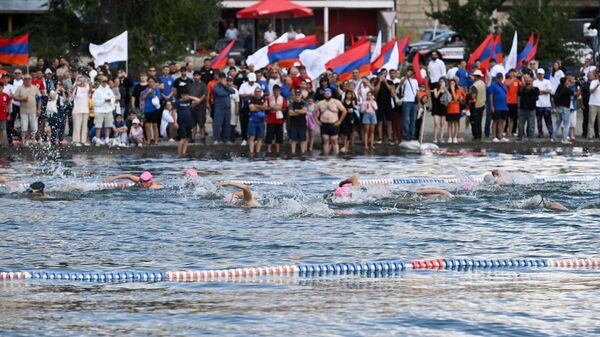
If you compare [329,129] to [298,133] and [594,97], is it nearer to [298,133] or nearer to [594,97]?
[298,133]

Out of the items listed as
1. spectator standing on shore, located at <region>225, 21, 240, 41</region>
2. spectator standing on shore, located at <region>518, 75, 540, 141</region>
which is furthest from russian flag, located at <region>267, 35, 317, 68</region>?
spectator standing on shore, located at <region>225, 21, 240, 41</region>

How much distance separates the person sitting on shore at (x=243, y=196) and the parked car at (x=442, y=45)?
98.8 feet

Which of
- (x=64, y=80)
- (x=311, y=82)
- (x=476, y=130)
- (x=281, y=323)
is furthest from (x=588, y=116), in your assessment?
(x=281, y=323)

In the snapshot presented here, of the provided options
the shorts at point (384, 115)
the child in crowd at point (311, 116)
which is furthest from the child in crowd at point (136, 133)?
the shorts at point (384, 115)

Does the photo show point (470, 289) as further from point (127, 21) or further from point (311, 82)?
point (127, 21)

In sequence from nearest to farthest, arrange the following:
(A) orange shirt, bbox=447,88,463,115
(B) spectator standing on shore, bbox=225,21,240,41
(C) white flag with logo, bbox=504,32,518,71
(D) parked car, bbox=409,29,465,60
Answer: (A) orange shirt, bbox=447,88,463,115, (C) white flag with logo, bbox=504,32,518,71, (D) parked car, bbox=409,29,465,60, (B) spectator standing on shore, bbox=225,21,240,41

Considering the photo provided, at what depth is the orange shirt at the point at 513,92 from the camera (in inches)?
1361

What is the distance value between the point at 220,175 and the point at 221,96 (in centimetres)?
494

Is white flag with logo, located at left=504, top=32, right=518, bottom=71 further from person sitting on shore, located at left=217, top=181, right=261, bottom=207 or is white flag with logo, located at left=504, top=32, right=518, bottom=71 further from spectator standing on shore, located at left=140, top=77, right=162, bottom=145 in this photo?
person sitting on shore, located at left=217, top=181, right=261, bottom=207

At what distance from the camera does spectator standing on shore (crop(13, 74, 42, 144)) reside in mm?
31609

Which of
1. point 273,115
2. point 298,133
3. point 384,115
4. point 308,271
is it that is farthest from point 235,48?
point 308,271

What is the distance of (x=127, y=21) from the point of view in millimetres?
Answer: 41094

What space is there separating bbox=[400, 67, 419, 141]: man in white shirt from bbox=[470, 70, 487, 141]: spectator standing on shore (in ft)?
5.02

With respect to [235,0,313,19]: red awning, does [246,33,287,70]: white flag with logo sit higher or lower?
lower
